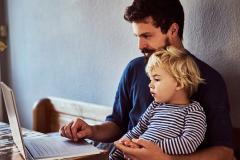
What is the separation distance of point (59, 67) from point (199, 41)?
1146mm

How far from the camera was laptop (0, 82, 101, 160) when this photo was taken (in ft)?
3.92

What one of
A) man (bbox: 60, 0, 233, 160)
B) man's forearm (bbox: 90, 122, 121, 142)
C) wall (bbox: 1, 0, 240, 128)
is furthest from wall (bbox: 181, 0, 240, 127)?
man's forearm (bbox: 90, 122, 121, 142)

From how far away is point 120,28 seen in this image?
83.1 inches

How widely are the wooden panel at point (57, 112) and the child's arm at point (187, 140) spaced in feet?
3.06

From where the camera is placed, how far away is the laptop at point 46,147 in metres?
1.20

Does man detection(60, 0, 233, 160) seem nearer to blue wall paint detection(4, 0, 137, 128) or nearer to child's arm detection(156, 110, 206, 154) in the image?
child's arm detection(156, 110, 206, 154)

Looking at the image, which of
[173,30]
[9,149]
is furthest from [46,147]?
[173,30]

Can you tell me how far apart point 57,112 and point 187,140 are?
4.18 ft

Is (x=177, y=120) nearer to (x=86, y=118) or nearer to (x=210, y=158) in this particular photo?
(x=210, y=158)

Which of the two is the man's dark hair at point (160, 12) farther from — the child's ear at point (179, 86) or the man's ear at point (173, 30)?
the child's ear at point (179, 86)

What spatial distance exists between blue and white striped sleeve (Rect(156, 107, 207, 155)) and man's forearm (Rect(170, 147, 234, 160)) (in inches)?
0.7

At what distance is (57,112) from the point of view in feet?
7.90

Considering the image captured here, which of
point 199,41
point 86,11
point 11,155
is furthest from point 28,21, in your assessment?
point 11,155

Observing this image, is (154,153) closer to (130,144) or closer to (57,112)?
(130,144)
